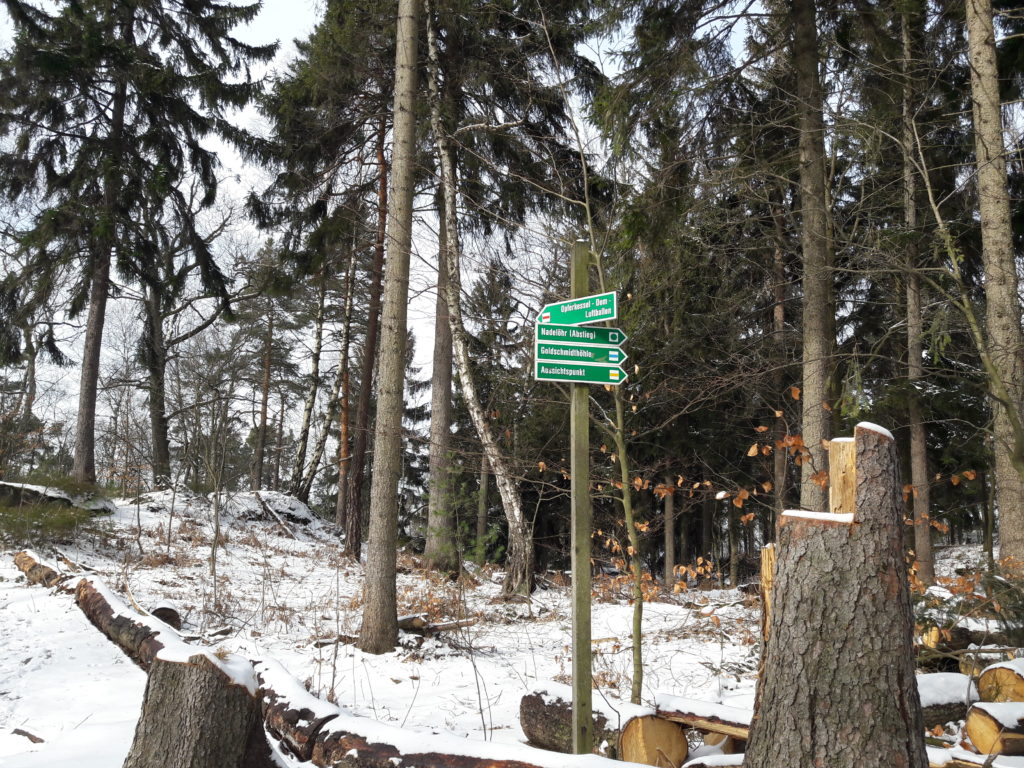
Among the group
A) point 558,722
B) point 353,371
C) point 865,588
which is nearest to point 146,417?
point 353,371

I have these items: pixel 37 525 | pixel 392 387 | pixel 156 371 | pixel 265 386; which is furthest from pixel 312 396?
pixel 392 387

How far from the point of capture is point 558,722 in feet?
15.2

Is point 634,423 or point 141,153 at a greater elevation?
point 141,153

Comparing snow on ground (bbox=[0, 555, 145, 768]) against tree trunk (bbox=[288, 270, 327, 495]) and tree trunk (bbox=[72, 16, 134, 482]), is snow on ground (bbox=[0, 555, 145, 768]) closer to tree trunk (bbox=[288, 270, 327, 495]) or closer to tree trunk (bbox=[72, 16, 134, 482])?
tree trunk (bbox=[72, 16, 134, 482])

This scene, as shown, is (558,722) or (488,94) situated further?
(488,94)

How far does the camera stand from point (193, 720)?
3031 millimetres

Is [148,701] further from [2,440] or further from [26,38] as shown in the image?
[26,38]

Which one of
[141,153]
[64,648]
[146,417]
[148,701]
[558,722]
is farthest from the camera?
[146,417]

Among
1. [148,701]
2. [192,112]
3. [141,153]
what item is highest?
[192,112]

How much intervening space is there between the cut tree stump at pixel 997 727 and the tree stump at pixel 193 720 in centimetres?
380

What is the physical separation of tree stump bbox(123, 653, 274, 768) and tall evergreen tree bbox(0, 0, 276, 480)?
47.8 ft

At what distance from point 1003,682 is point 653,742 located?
2.40 m

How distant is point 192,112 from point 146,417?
388 inches

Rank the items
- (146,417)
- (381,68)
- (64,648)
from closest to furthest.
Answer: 1. (64,648)
2. (381,68)
3. (146,417)
